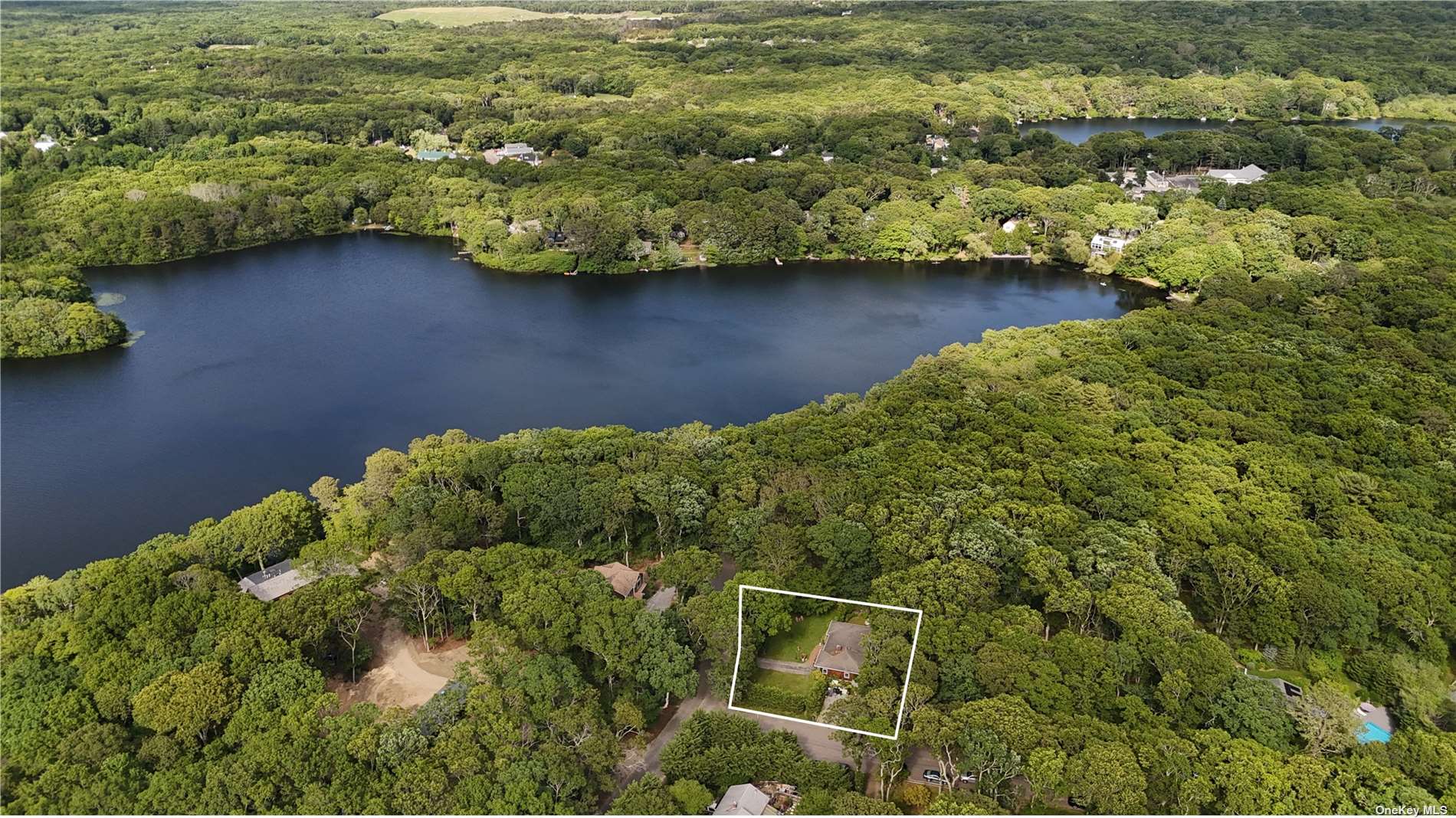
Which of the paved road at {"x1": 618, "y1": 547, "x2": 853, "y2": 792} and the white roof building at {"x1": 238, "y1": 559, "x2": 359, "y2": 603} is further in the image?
the white roof building at {"x1": 238, "y1": 559, "x2": 359, "y2": 603}

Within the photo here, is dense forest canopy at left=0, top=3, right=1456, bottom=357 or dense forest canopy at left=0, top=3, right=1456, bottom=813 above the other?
dense forest canopy at left=0, top=3, right=1456, bottom=357

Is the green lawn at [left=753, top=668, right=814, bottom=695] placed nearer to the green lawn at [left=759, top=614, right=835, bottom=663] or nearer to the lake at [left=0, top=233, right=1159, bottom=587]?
the green lawn at [left=759, top=614, right=835, bottom=663]

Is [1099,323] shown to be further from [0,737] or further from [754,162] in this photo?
[0,737]

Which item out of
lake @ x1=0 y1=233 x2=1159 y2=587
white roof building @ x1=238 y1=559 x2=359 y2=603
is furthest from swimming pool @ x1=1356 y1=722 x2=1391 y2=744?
white roof building @ x1=238 y1=559 x2=359 y2=603

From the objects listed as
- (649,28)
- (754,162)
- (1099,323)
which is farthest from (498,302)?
(649,28)

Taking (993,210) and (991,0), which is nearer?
(993,210)

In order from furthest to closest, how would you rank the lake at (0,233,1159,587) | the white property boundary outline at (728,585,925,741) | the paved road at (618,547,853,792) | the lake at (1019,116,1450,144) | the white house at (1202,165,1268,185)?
1. the lake at (1019,116,1450,144)
2. the white house at (1202,165,1268,185)
3. the lake at (0,233,1159,587)
4. the paved road at (618,547,853,792)
5. the white property boundary outline at (728,585,925,741)

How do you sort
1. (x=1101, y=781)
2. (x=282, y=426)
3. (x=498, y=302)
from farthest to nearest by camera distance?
(x=498, y=302), (x=282, y=426), (x=1101, y=781)
